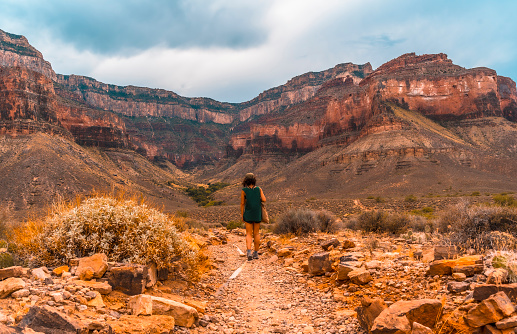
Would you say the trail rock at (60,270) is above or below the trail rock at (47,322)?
below

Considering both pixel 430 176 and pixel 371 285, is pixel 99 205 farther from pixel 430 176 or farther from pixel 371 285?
pixel 430 176

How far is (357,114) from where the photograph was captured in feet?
331

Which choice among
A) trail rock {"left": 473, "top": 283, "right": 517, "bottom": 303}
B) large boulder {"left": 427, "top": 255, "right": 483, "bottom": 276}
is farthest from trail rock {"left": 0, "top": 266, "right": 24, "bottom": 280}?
large boulder {"left": 427, "top": 255, "right": 483, "bottom": 276}

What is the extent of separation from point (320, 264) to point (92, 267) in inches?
161

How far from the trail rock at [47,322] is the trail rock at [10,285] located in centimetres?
100

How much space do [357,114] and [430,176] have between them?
4979 centimetres

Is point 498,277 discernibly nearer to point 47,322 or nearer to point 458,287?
point 458,287

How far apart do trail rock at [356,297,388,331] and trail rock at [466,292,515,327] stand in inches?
33.8

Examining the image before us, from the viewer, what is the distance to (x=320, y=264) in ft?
20.9

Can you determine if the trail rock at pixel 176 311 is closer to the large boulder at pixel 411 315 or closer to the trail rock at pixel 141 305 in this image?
the trail rock at pixel 141 305

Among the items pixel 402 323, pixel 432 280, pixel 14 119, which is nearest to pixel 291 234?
pixel 432 280

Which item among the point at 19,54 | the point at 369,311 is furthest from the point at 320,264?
the point at 19,54

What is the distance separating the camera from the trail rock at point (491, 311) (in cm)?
280

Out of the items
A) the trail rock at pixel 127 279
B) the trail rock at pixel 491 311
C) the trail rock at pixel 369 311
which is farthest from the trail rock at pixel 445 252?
the trail rock at pixel 127 279
